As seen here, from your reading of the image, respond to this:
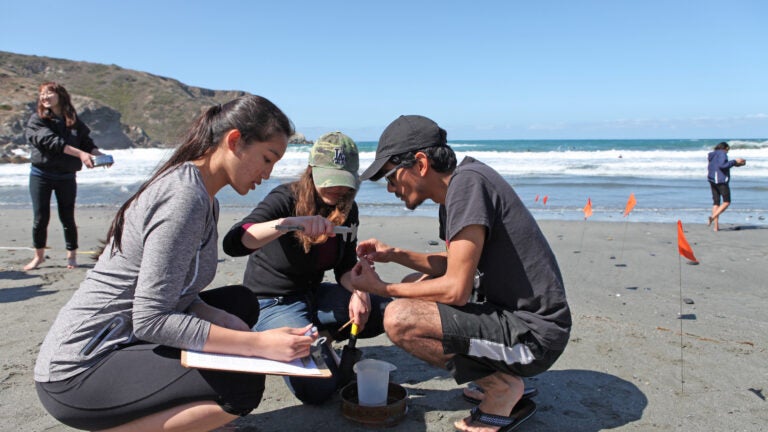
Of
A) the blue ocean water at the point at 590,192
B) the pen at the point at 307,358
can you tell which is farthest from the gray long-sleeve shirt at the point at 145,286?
the blue ocean water at the point at 590,192

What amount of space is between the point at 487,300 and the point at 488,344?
0.95 ft

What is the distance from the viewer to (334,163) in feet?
10.4

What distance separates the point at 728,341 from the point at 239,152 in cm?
346

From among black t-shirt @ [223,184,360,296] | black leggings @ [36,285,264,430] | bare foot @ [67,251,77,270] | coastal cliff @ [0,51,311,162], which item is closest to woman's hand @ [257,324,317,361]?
black leggings @ [36,285,264,430]

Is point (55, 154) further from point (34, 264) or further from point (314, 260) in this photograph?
point (314, 260)

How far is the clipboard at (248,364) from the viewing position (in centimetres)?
198

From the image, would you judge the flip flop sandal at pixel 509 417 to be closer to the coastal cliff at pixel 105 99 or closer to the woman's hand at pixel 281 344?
the woman's hand at pixel 281 344

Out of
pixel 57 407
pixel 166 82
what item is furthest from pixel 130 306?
pixel 166 82

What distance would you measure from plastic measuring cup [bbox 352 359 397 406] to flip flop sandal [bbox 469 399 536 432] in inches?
17.5

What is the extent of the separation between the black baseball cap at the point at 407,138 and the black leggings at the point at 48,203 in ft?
13.8

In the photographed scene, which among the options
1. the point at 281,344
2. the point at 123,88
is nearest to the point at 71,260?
the point at 281,344

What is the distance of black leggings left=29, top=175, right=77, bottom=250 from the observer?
18.6ft

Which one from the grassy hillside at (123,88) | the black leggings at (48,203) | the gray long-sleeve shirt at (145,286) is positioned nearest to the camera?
the gray long-sleeve shirt at (145,286)

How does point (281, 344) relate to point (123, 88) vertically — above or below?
below
